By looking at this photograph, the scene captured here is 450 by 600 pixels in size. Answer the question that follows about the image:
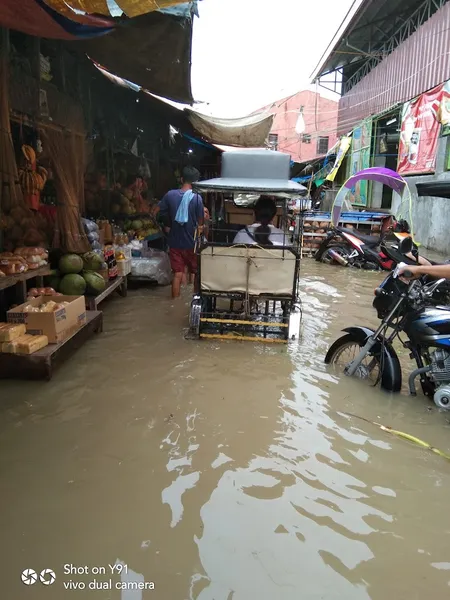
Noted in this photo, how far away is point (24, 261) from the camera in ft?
15.8

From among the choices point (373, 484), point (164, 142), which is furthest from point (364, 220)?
point (373, 484)

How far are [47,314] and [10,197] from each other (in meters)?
1.57

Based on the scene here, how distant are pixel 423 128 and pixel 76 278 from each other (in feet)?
32.5

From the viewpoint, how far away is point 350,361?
4.36 meters

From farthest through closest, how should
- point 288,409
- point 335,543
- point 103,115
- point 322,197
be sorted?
point 322,197 → point 103,115 → point 288,409 → point 335,543

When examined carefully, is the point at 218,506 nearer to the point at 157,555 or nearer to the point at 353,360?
the point at 157,555

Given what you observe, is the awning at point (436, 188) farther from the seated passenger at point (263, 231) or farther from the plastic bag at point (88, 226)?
the plastic bag at point (88, 226)

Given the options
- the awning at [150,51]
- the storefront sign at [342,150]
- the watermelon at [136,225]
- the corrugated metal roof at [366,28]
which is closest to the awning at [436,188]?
the awning at [150,51]

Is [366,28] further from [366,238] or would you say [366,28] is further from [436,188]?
[436,188]

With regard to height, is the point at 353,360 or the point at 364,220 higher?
the point at 364,220

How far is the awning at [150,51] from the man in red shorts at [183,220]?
1.37m

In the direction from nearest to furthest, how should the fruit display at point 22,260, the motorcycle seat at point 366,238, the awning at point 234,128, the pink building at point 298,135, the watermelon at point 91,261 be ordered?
the fruit display at point 22,260 < the watermelon at point 91,261 < the awning at point 234,128 < the motorcycle seat at point 366,238 < the pink building at point 298,135

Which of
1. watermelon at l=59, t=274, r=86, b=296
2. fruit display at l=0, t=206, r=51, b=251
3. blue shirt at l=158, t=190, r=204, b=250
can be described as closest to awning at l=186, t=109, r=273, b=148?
blue shirt at l=158, t=190, r=204, b=250

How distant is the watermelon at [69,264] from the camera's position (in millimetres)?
5554
